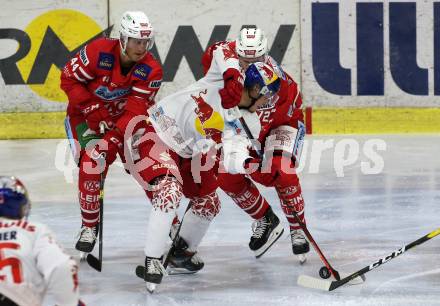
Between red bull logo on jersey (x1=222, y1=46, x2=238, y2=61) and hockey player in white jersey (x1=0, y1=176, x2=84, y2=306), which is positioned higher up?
hockey player in white jersey (x1=0, y1=176, x2=84, y2=306)

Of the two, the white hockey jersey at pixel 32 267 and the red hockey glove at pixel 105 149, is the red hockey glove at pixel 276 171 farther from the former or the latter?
the white hockey jersey at pixel 32 267

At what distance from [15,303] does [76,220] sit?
11.0ft

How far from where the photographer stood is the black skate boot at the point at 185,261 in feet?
16.8

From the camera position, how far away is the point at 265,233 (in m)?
5.49

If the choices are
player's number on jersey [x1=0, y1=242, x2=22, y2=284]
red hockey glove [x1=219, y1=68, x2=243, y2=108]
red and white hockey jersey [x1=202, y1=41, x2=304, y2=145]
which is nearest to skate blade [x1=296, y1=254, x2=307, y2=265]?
red and white hockey jersey [x1=202, y1=41, x2=304, y2=145]

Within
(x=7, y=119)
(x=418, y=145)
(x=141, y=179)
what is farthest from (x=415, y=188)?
(x=7, y=119)

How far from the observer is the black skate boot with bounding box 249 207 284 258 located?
5414 millimetres

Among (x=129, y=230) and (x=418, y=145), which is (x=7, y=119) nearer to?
(x=418, y=145)

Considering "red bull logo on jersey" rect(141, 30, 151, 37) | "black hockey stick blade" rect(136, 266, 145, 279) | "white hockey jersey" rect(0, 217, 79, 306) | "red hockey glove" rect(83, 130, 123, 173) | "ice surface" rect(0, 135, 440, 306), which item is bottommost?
"ice surface" rect(0, 135, 440, 306)

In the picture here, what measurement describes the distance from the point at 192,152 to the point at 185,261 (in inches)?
19.9

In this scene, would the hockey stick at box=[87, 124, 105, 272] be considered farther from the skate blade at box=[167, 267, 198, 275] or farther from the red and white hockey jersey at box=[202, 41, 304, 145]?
the red and white hockey jersey at box=[202, 41, 304, 145]

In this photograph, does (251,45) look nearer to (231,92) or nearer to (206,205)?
(231,92)

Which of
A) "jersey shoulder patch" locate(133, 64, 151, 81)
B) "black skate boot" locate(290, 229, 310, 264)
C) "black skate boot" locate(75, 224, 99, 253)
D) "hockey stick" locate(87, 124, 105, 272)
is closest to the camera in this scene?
"hockey stick" locate(87, 124, 105, 272)

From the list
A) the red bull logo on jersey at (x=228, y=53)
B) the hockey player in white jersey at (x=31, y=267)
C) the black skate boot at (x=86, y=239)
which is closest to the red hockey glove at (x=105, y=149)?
the black skate boot at (x=86, y=239)
